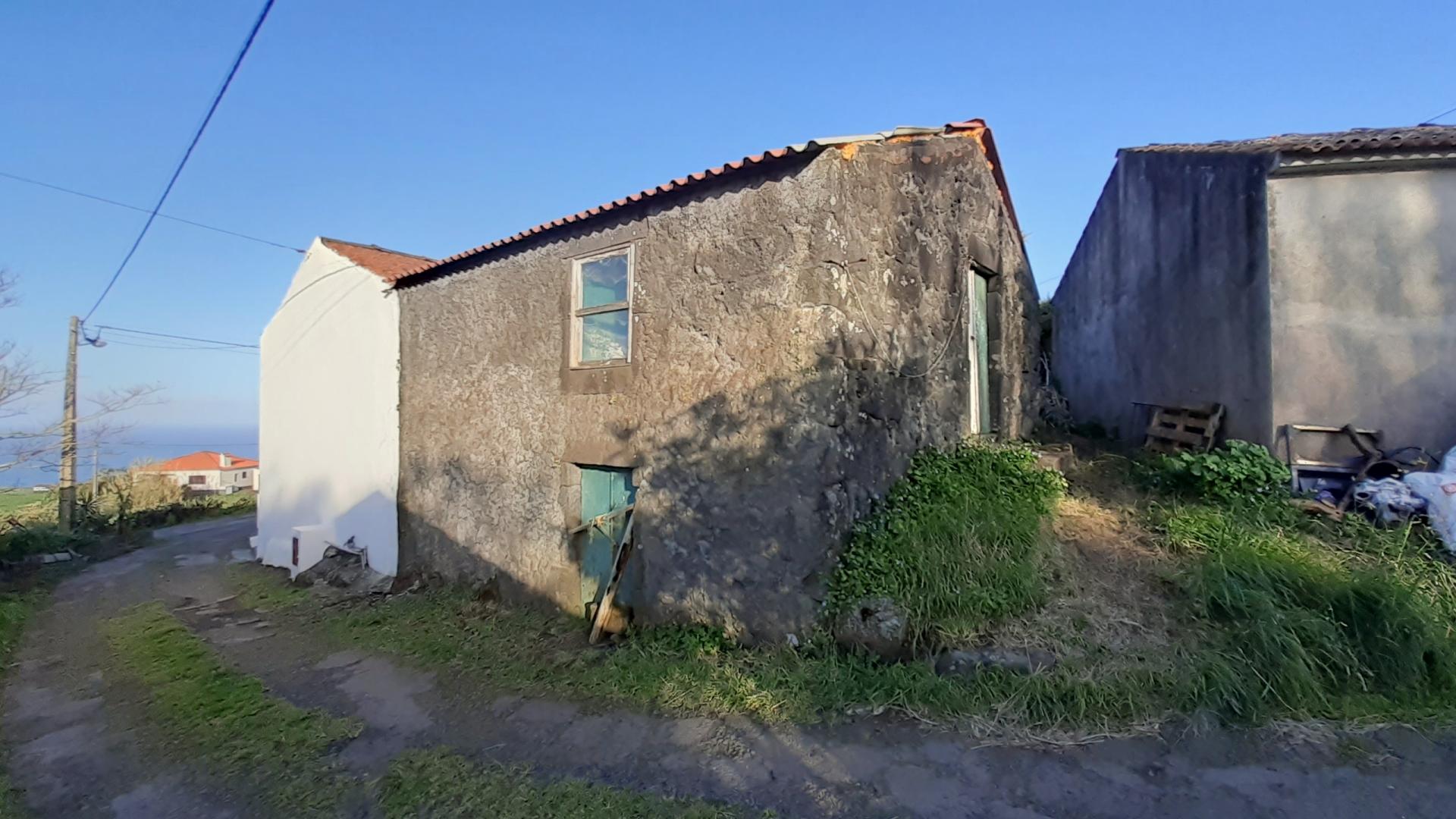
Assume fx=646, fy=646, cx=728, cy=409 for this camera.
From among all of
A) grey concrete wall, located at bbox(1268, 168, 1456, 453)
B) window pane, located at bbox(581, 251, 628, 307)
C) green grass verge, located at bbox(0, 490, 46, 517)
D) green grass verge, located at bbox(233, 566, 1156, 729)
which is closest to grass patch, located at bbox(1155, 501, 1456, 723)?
green grass verge, located at bbox(233, 566, 1156, 729)

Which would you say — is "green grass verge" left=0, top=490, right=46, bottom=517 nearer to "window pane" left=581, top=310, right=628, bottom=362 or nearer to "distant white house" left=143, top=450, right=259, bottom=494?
"distant white house" left=143, top=450, right=259, bottom=494

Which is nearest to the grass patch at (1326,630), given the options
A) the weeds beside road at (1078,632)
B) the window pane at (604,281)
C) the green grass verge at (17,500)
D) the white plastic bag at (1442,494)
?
the weeds beside road at (1078,632)

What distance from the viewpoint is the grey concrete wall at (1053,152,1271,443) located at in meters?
6.88

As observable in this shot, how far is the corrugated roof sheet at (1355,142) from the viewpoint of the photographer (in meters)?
6.16

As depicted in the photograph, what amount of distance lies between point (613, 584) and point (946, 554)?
2.90m

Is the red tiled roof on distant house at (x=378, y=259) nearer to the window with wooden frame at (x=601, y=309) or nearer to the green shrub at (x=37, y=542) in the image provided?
the window with wooden frame at (x=601, y=309)

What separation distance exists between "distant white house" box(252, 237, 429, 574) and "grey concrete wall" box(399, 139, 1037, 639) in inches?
98.8

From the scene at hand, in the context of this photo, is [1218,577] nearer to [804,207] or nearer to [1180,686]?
[1180,686]

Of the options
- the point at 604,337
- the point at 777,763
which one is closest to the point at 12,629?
the point at 604,337

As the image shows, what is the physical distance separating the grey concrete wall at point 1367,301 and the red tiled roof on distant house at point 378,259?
10.3 m

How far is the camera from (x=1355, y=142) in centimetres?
628

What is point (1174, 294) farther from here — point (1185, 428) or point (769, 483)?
point (769, 483)

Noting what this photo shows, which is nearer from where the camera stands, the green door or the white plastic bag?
the white plastic bag

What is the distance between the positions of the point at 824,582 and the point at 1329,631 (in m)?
3.19
